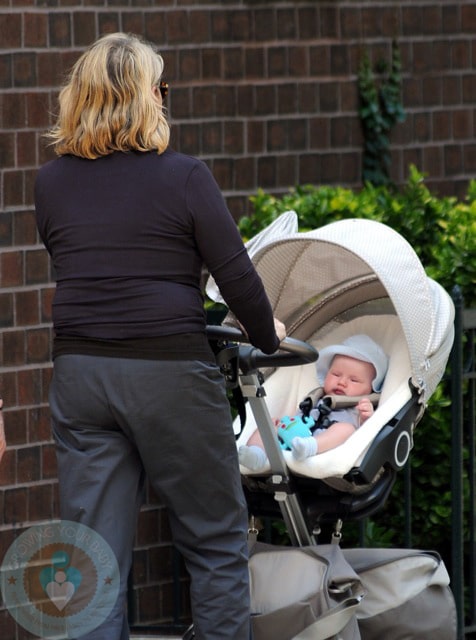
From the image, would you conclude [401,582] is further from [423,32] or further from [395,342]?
[423,32]

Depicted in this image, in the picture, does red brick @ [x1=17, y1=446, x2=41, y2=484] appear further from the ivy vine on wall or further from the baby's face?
the ivy vine on wall

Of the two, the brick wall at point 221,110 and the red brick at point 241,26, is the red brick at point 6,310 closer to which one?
the brick wall at point 221,110

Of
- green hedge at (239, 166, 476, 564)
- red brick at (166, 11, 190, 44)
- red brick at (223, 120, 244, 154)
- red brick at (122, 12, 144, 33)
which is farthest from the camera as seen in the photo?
red brick at (223, 120, 244, 154)

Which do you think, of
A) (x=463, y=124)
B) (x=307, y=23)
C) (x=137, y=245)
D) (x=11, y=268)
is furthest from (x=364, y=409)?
(x=463, y=124)

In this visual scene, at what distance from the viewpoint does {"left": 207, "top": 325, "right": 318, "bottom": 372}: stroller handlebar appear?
4.33 m

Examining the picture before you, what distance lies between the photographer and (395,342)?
16.5ft

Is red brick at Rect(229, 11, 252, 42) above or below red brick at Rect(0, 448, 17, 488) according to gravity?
above

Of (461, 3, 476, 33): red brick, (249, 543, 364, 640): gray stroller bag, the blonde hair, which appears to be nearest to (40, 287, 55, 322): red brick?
(249, 543, 364, 640): gray stroller bag

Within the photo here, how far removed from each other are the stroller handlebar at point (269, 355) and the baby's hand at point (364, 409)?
429 mm

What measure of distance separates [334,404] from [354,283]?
0.49 metres

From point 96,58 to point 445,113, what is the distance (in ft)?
13.3

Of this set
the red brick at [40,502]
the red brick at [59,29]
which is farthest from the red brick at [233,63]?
the red brick at [40,502]

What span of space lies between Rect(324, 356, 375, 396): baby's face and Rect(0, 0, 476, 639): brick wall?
4.94ft

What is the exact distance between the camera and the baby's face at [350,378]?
16.1 feet
